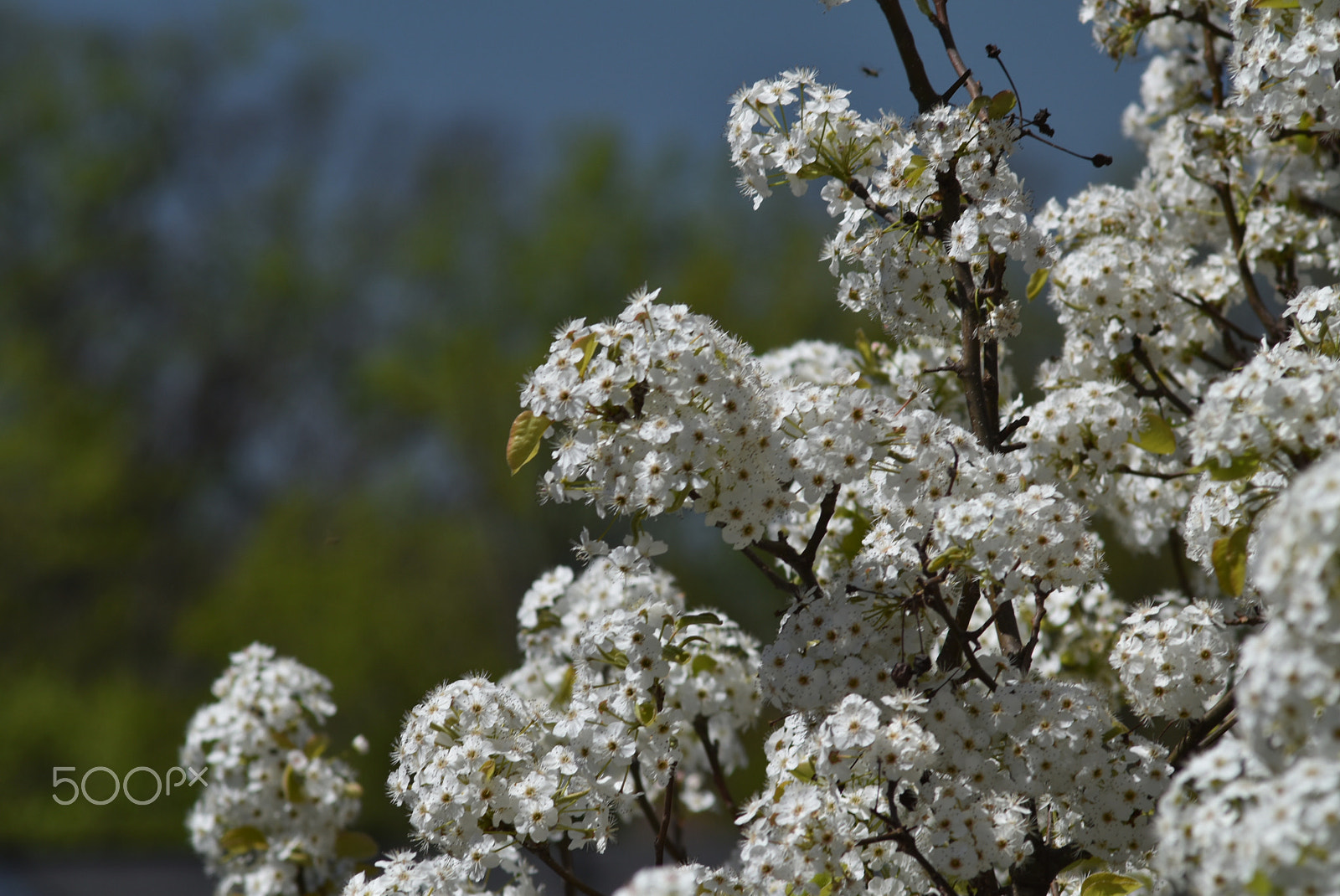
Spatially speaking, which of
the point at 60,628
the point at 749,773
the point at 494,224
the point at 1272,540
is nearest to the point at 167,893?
the point at 749,773

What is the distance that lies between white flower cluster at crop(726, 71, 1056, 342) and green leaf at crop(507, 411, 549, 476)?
91 cm

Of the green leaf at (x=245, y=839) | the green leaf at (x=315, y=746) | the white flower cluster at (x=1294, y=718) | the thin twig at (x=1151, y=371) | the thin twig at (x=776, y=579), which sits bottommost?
the white flower cluster at (x=1294, y=718)

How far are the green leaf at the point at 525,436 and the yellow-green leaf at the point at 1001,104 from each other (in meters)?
1.39

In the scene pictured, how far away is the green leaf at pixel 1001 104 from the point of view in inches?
114

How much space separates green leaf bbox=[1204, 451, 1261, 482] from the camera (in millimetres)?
2232

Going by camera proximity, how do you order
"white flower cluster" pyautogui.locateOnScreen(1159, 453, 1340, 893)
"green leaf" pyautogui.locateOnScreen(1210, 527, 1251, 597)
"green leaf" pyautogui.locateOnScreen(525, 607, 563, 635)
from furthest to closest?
1. "green leaf" pyautogui.locateOnScreen(525, 607, 563, 635)
2. "green leaf" pyautogui.locateOnScreen(1210, 527, 1251, 597)
3. "white flower cluster" pyautogui.locateOnScreen(1159, 453, 1340, 893)

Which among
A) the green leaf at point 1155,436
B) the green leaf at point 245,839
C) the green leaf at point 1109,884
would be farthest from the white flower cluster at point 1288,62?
the green leaf at point 245,839

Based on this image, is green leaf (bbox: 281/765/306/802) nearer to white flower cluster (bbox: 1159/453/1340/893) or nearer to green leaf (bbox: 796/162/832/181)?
green leaf (bbox: 796/162/832/181)

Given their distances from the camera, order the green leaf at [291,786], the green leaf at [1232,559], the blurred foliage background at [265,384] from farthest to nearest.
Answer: the blurred foliage background at [265,384]
the green leaf at [291,786]
the green leaf at [1232,559]

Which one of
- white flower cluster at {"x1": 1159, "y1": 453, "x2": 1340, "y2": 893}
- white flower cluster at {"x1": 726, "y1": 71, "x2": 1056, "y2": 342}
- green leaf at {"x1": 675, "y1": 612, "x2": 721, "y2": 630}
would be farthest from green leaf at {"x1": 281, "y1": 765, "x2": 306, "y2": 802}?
white flower cluster at {"x1": 1159, "y1": 453, "x2": 1340, "y2": 893}

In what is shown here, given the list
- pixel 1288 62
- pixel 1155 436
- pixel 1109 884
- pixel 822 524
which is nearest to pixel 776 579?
pixel 822 524

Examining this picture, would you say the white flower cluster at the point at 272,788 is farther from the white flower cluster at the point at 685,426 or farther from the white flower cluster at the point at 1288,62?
the white flower cluster at the point at 1288,62

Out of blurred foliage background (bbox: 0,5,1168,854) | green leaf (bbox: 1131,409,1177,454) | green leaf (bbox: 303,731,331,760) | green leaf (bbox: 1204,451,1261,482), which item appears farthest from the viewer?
blurred foliage background (bbox: 0,5,1168,854)

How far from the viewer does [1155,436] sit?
10.3 feet
